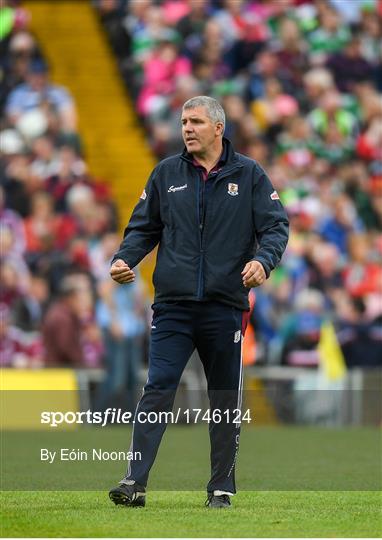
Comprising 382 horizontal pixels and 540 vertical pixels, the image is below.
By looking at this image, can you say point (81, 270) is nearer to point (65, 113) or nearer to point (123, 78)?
point (65, 113)

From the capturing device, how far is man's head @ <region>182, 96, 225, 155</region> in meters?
8.49

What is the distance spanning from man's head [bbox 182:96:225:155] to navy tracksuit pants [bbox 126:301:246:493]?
818 mm

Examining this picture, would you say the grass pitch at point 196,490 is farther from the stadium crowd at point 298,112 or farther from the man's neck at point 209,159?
the stadium crowd at point 298,112

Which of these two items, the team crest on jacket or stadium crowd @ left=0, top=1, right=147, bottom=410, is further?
stadium crowd @ left=0, top=1, right=147, bottom=410

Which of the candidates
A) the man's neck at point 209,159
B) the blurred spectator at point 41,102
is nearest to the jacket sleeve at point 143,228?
the man's neck at point 209,159

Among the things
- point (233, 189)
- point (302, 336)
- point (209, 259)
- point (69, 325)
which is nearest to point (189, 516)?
point (209, 259)

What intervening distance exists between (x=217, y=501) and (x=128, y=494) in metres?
0.51

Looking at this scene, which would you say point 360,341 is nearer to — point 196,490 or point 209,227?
point 196,490

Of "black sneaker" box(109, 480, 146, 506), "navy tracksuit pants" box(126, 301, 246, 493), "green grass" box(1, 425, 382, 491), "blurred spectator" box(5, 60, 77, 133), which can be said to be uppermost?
"blurred spectator" box(5, 60, 77, 133)

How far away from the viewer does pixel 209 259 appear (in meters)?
8.49

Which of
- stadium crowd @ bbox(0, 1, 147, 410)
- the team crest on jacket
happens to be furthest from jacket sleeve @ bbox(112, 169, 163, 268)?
stadium crowd @ bbox(0, 1, 147, 410)

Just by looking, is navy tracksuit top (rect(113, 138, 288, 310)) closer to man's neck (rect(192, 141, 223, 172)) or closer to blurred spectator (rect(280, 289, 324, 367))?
man's neck (rect(192, 141, 223, 172))

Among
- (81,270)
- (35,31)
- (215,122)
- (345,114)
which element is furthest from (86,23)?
(215,122)

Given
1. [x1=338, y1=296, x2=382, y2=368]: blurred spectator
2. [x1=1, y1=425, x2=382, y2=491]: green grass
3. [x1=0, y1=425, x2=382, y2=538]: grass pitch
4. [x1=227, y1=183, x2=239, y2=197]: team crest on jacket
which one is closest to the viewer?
[x1=0, y1=425, x2=382, y2=538]: grass pitch
